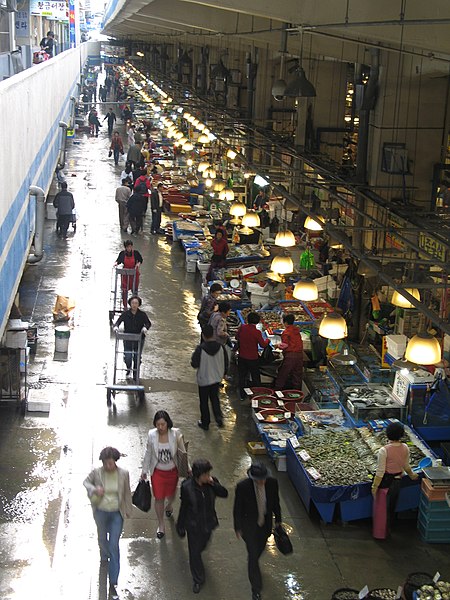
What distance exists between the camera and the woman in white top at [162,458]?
26.7 ft

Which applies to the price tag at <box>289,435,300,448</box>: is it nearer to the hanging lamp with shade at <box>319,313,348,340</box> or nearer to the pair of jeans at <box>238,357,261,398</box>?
the hanging lamp with shade at <box>319,313,348,340</box>

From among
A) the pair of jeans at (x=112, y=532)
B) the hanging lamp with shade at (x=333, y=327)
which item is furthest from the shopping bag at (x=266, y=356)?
the pair of jeans at (x=112, y=532)

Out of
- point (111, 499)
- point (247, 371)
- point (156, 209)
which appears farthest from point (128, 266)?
point (111, 499)

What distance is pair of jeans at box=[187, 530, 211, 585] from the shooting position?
7.57 metres

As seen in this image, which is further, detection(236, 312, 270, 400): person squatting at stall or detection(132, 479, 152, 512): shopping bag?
detection(236, 312, 270, 400): person squatting at stall

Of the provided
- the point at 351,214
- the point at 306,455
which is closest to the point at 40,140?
the point at 351,214

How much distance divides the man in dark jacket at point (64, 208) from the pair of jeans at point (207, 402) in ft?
37.0

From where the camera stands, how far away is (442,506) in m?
8.57

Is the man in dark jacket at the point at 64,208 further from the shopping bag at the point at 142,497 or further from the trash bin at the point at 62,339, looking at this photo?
the shopping bag at the point at 142,497

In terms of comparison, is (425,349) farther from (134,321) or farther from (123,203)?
(123,203)

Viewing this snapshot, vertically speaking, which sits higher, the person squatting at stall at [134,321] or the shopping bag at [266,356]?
the person squatting at stall at [134,321]

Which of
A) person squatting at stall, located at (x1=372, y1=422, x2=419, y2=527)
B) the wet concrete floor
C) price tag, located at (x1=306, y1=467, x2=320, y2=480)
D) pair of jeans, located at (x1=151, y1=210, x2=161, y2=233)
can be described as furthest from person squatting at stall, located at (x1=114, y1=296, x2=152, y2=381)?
pair of jeans, located at (x1=151, y1=210, x2=161, y2=233)

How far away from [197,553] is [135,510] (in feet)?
4.98

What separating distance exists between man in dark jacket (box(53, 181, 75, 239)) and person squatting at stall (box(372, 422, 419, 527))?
14.2 metres
